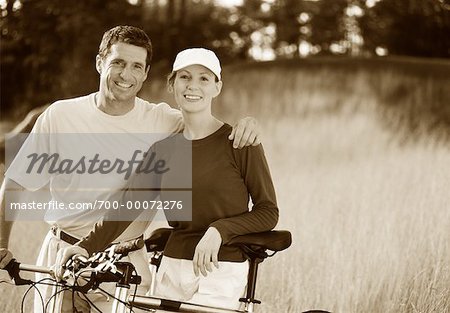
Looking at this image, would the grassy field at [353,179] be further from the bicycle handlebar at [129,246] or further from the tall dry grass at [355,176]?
the bicycle handlebar at [129,246]

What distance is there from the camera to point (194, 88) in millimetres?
2256

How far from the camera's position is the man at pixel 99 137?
8.38 ft

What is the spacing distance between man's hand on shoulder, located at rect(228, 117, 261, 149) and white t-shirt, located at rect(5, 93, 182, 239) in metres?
0.42

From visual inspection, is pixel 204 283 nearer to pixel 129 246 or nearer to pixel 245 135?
pixel 129 246

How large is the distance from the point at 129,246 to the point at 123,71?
599 millimetres

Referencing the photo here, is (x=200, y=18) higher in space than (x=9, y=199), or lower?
higher

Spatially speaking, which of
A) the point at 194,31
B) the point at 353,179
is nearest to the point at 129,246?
the point at 353,179

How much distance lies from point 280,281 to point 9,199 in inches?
47.1

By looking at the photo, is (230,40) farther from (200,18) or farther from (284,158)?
(284,158)

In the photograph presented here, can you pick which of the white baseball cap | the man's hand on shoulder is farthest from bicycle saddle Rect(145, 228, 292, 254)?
the white baseball cap

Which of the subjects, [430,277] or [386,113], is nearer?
[430,277]

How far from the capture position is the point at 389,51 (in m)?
3.41

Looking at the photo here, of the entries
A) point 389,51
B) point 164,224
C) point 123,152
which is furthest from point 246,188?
point 389,51

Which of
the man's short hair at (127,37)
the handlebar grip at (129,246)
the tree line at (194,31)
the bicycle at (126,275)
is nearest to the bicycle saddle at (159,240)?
the handlebar grip at (129,246)
